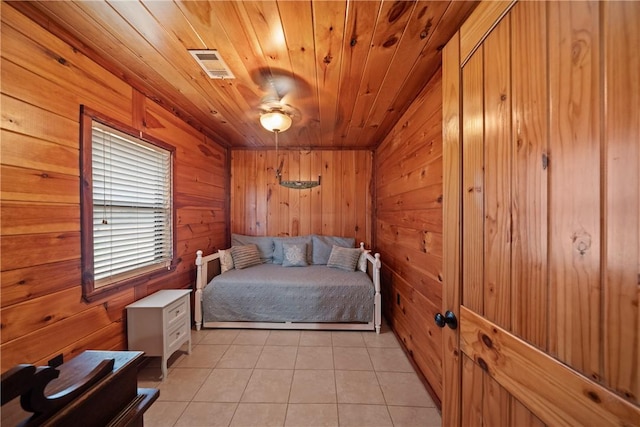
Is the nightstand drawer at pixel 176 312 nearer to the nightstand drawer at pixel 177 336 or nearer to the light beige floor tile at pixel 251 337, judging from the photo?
the nightstand drawer at pixel 177 336

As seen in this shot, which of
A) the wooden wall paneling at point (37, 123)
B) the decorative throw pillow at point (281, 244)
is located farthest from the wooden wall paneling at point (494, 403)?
the decorative throw pillow at point (281, 244)

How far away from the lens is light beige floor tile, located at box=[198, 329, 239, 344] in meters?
2.35

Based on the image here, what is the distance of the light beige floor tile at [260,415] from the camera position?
1.45 m

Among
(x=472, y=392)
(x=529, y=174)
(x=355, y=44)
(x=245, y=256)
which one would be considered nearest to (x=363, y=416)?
(x=472, y=392)

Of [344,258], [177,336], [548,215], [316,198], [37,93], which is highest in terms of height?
[37,93]

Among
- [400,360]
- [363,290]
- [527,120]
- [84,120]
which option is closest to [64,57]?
[84,120]

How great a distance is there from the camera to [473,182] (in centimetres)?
82

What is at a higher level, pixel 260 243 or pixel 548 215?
pixel 548 215

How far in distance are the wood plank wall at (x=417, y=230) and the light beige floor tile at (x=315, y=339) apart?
75 centimetres

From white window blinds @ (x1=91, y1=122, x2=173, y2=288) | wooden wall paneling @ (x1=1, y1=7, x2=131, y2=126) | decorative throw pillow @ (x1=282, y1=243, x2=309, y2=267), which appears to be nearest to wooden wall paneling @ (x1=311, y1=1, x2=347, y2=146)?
wooden wall paneling @ (x1=1, y1=7, x2=131, y2=126)

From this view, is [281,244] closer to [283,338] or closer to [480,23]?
[283,338]

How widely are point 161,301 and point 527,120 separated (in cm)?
243

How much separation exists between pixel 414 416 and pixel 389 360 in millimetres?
556

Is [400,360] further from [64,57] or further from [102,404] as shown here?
[64,57]
